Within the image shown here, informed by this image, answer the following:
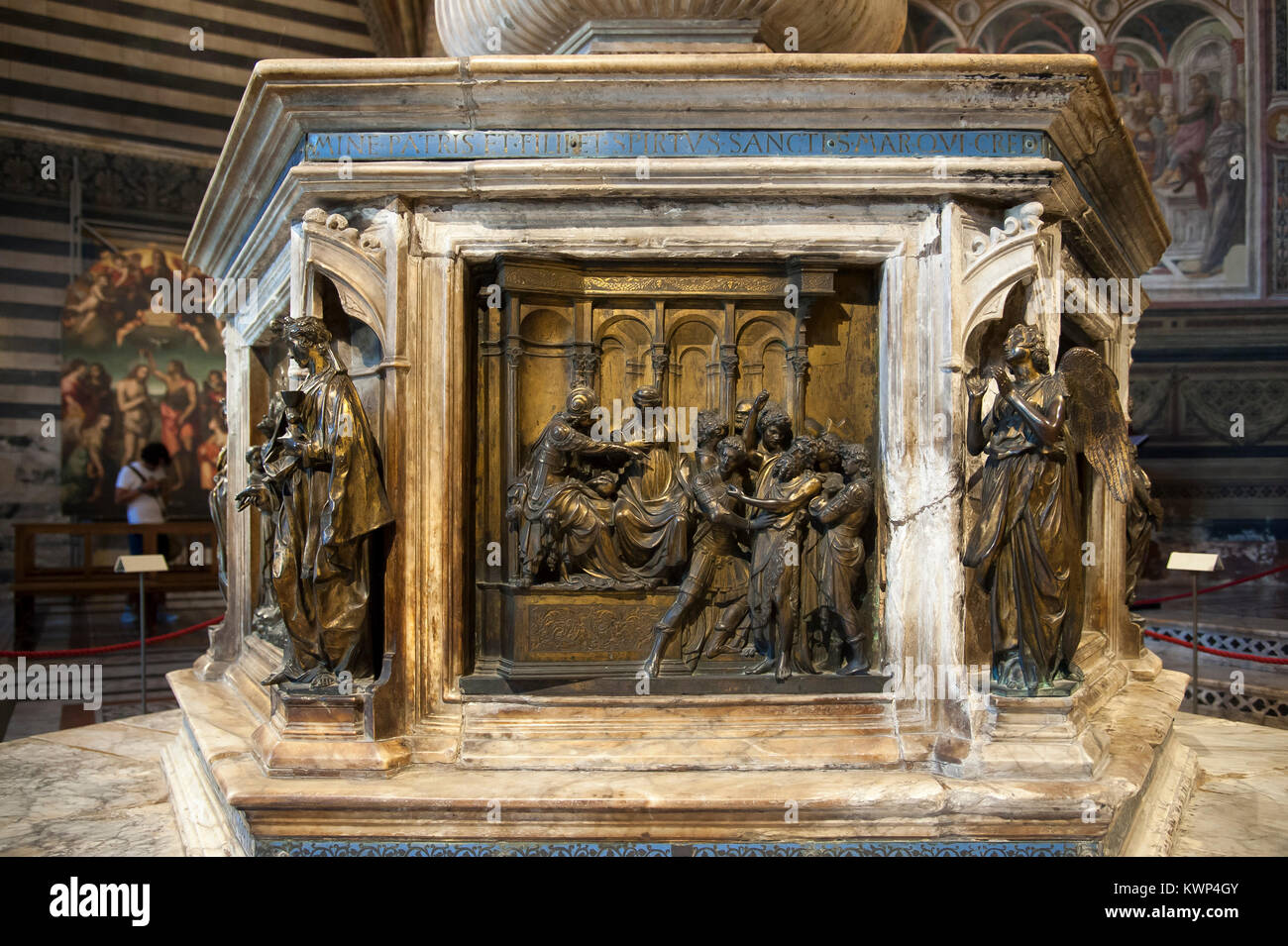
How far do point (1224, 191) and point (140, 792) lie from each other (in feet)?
46.8

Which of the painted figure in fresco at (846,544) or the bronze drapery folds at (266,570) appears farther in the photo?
the bronze drapery folds at (266,570)

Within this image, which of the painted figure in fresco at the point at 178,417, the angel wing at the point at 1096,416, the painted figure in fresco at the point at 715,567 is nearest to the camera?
the angel wing at the point at 1096,416

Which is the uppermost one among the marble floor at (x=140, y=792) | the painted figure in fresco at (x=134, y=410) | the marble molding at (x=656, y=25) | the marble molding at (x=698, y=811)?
the marble molding at (x=656, y=25)

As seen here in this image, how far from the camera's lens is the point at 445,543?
15.7ft

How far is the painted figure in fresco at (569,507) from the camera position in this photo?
480cm

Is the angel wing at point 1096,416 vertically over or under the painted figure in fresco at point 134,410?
under

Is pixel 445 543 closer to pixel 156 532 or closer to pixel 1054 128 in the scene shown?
pixel 1054 128

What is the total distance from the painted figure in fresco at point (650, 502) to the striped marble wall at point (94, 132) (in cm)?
1038

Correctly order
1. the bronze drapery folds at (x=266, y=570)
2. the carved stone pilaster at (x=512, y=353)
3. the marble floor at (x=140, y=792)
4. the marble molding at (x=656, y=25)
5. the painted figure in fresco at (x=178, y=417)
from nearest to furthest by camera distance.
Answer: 1. the marble floor at (x=140, y=792)
2. the carved stone pilaster at (x=512, y=353)
3. the marble molding at (x=656, y=25)
4. the bronze drapery folds at (x=266, y=570)
5. the painted figure in fresco at (x=178, y=417)

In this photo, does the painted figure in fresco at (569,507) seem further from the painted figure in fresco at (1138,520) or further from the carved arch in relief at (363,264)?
the painted figure in fresco at (1138,520)


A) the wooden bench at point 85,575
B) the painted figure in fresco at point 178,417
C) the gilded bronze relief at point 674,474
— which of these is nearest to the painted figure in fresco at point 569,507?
the gilded bronze relief at point 674,474

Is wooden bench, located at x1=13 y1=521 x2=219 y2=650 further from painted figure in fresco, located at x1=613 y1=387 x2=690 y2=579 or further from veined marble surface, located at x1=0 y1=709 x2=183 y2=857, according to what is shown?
painted figure in fresco, located at x1=613 y1=387 x2=690 y2=579

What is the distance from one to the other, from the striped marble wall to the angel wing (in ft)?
38.5

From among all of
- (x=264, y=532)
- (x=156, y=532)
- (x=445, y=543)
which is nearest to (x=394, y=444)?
(x=445, y=543)
